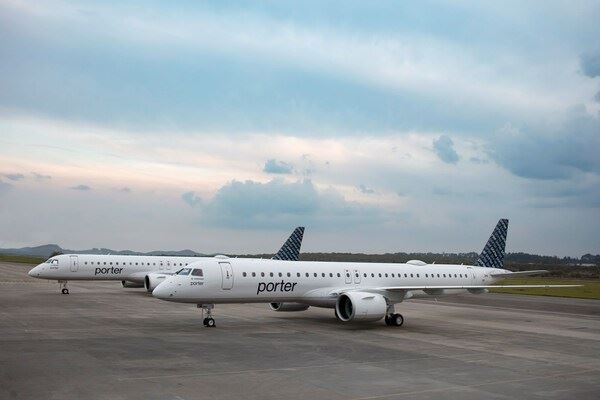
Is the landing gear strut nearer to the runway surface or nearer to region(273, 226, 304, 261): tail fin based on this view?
the runway surface

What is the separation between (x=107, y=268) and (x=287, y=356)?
100 ft

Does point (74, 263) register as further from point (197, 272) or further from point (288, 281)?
point (288, 281)

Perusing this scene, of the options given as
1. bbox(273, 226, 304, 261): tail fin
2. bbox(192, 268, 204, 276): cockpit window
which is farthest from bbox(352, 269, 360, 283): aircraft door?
bbox(273, 226, 304, 261): tail fin

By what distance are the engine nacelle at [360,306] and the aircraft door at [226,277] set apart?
506 centimetres

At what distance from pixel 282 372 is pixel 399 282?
54.2ft

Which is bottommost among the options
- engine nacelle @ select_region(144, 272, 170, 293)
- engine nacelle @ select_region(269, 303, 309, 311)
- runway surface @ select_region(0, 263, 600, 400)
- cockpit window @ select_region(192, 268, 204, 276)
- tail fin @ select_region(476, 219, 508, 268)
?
runway surface @ select_region(0, 263, 600, 400)

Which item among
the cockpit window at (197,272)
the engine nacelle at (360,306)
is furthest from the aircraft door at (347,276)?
the cockpit window at (197,272)

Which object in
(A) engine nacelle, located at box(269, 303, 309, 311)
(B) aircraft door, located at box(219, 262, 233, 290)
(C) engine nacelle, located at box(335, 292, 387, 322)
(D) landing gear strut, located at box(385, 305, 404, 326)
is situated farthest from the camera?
(A) engine nacelle, located at box(269, 303, 309, 311)

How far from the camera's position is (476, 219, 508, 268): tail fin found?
3759 centimetres

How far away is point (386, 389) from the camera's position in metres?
13.7

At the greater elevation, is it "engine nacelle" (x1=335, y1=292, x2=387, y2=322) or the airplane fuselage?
the airplane fuselage

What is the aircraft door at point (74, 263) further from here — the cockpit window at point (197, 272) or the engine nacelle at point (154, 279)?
the cockpit window at point (197, 272)

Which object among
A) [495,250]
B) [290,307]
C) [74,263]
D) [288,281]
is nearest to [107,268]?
[74,263]

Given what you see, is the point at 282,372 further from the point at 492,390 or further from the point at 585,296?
the point at 585,296
